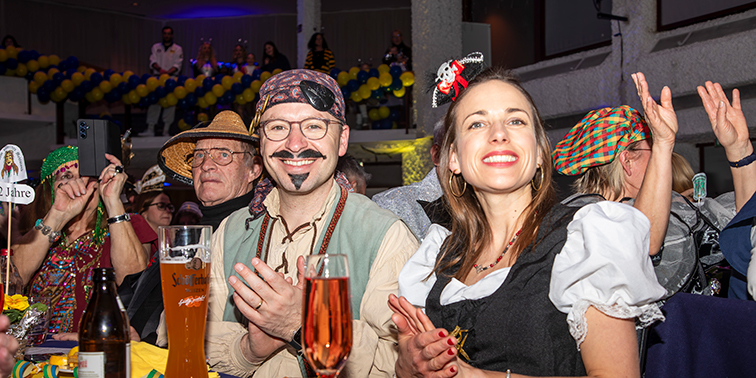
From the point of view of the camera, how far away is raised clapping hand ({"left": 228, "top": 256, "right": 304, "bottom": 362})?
1255 millimetres

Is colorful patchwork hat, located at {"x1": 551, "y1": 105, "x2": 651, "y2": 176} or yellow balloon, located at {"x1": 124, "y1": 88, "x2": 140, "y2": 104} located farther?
yellow balloon, located at {"x1": 124, "y1": 88, "x2": 140, "y2": 104}

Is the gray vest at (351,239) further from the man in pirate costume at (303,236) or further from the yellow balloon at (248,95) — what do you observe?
the yellow balloon at (248,95)

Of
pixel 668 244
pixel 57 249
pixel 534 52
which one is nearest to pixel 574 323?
pixel 668 244

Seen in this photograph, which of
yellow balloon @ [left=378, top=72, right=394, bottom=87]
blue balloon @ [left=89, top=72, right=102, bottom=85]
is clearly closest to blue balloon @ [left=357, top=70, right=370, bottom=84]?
yellow balloon @ [left=378, top=72, right=394, bottom=87]

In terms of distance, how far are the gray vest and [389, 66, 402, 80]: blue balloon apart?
6756 millimetres

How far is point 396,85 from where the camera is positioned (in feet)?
27.9

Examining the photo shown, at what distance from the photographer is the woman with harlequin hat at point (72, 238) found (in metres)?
2.50

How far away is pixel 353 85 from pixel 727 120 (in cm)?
669

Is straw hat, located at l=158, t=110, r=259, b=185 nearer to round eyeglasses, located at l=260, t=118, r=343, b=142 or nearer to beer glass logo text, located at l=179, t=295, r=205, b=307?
round eyeglasses, located at l=260, t=118, r=343, b=142

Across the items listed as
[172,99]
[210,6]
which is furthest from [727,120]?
[210,6]

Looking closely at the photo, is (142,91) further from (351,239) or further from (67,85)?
(351,239)

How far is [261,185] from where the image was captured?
2090mm

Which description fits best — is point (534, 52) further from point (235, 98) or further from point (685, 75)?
point (235, 98)

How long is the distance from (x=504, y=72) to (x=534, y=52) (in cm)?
668
